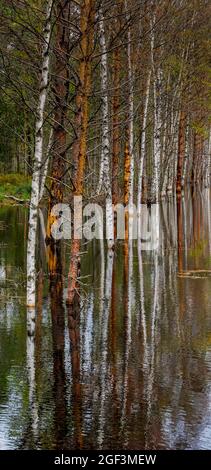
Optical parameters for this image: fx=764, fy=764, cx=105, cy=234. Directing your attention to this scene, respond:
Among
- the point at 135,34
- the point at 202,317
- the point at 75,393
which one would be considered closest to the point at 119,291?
the point at 202,317

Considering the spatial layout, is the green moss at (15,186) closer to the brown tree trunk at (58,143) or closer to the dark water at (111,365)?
the brown tree trunk at (58,143)

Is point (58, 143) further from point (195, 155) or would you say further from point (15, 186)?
point (195, 155)

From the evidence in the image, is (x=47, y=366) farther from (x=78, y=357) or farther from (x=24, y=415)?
(x=24, y=415)

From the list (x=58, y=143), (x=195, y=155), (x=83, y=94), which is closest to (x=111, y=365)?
(x=83, y=94)

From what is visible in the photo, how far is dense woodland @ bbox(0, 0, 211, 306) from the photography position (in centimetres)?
1523

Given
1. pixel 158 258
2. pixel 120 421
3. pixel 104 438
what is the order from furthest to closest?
pixel 158 258 < pixel 120 421 < pixel 104 438

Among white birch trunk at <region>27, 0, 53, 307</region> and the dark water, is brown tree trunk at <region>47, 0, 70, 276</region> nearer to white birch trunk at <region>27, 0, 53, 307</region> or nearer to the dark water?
the dark water

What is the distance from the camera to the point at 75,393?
383 inches

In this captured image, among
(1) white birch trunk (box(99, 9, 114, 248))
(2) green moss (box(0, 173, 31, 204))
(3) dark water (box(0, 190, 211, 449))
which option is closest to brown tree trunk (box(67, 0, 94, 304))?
(3) dark water (box(0, 190, 211, 449))

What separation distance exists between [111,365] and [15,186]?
4397 centimetres

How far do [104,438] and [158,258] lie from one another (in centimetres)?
1597
